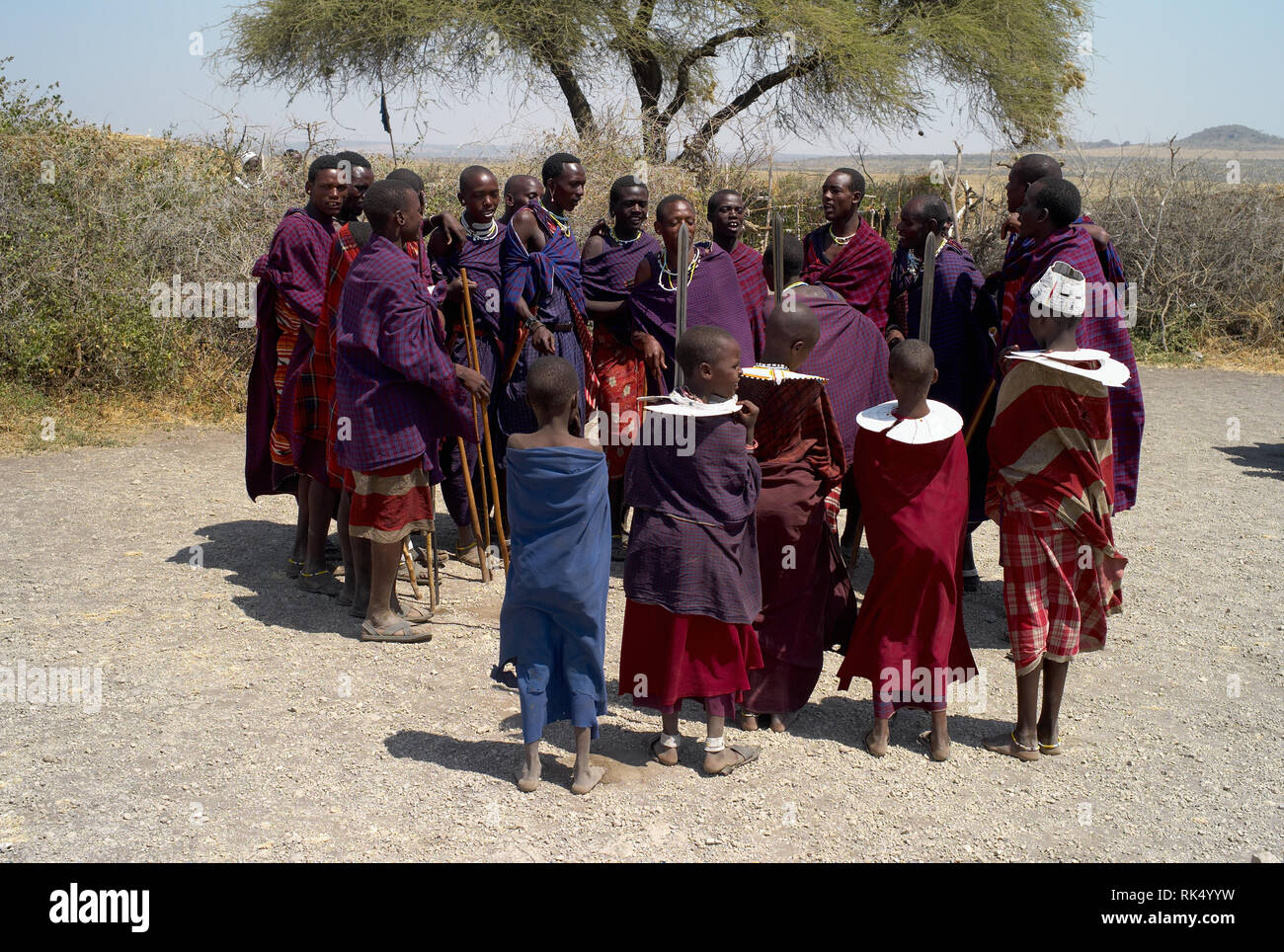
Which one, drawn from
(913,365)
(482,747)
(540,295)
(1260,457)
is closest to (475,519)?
(540,295)

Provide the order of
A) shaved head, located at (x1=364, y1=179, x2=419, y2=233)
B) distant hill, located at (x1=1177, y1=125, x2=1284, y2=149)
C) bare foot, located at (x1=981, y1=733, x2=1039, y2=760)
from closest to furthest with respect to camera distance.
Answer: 1. bare foot, located at (x1=981, y1=733, x2=1039, y2=760)
2. shaved head, located at (x1=364, y1=179, x2=419, y2=233)
3. distant hill, located at (x1=1177, y1=125, x2=1284, y2=149)

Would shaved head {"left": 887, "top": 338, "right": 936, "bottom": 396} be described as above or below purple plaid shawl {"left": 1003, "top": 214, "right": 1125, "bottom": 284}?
below

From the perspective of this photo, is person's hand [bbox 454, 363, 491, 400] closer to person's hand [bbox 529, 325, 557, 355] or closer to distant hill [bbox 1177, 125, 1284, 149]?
person's hand [bbox 529, 325, 557, 355]

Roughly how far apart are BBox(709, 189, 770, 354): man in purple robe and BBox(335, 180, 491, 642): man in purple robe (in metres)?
1.93

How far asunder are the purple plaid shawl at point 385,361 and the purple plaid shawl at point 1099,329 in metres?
2.58

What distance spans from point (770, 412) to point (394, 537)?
1856mm

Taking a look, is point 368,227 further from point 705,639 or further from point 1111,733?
point 1111,733

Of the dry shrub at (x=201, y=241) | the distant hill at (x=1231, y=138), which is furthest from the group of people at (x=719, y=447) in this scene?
the distant hill at (x=1231, y=138)

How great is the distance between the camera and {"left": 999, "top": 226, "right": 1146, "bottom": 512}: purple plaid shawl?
16.3ft

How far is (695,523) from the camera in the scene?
3.86 metres

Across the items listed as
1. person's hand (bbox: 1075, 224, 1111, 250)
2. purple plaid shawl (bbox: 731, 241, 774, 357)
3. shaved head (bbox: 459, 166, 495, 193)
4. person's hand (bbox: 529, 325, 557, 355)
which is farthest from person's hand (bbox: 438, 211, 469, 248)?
person's hand (bbox: 1075, 224, 1111, 250)

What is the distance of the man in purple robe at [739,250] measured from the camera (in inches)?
248

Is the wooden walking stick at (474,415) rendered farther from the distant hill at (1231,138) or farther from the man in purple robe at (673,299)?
the distant hill at (1231,138)

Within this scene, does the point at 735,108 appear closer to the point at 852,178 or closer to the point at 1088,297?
the point at 852,178
